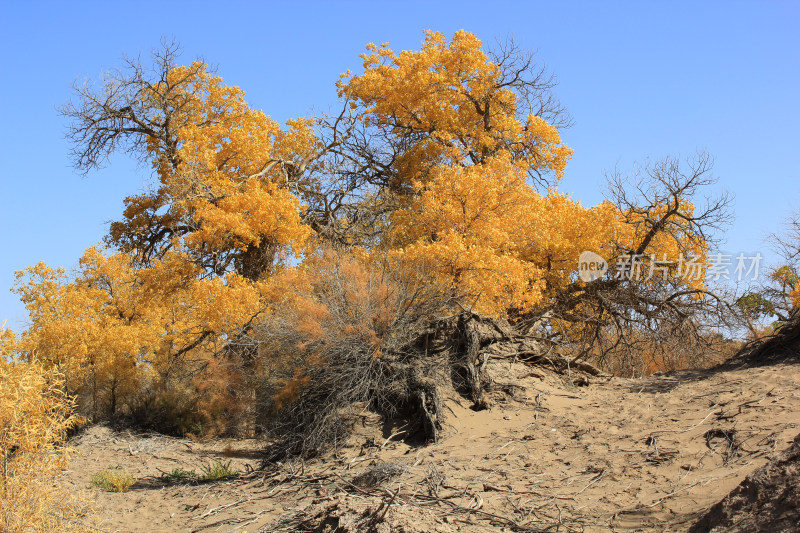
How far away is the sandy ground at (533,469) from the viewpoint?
279 inches

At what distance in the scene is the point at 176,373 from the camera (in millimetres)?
19797

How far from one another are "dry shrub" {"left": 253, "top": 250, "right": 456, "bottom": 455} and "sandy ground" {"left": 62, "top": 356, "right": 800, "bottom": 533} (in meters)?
0.57

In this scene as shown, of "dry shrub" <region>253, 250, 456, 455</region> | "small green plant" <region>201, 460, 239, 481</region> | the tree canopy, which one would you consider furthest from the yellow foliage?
"small green plant" <region>201, 460, 239, 481</region>

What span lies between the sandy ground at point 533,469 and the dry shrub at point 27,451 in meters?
2.66

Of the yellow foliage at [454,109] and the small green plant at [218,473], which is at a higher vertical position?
the yellow foliage at [454,109]

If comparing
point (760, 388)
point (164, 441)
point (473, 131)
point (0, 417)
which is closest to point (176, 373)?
point (164, 441)

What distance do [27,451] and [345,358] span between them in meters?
5.98

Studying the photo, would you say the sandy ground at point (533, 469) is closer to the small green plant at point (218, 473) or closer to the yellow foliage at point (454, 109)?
the small green plant at point (218, 473)

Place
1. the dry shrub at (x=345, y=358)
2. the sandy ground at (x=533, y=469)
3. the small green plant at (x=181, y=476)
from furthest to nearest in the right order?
the small green plant at (x=181, y=476)
the dry shrub at (x=345, y=358)
the sandy ground at (x=533, y=469)

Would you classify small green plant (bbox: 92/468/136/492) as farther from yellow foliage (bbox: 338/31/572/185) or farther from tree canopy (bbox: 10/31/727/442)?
yellow foliage (bbox: 338/31/572/185)

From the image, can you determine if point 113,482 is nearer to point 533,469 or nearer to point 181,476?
point 181,476

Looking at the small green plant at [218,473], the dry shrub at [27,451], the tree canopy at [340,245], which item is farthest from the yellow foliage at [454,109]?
the dry shrub at [27,451]

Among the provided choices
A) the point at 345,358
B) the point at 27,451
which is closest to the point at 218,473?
the point at 345,358

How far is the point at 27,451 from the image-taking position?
693 centimetres
